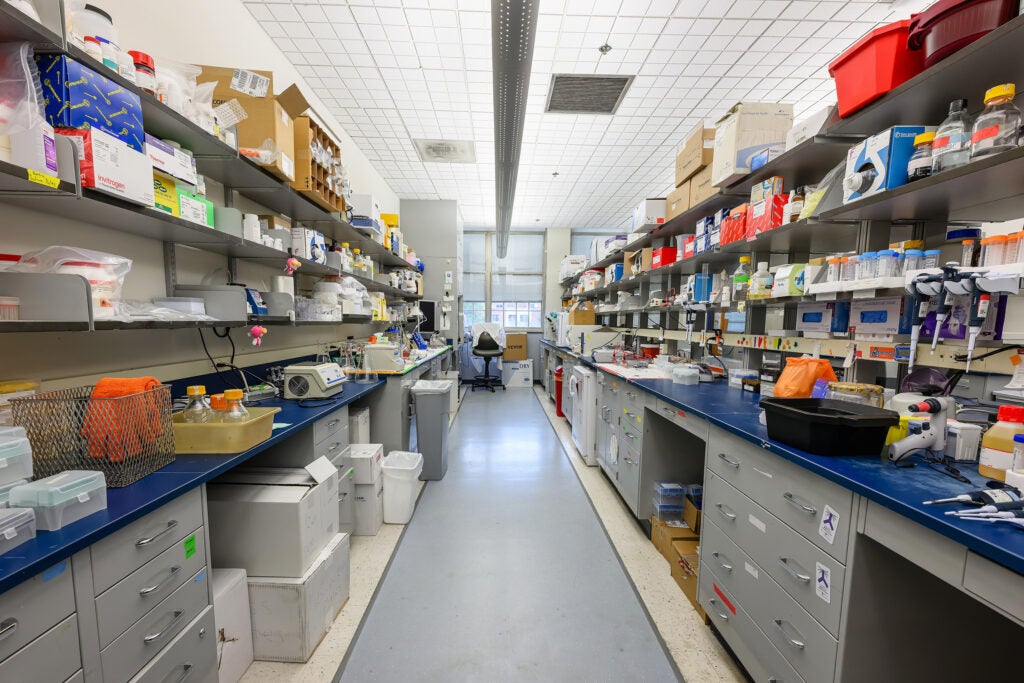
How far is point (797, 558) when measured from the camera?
3.68 ft

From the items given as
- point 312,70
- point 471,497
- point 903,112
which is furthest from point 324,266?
point 903,112

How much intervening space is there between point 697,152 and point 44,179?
3.07m

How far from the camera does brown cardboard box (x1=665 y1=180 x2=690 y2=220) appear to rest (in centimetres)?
279

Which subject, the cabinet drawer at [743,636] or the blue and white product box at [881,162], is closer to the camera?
the cabinet drawer at [743,636]

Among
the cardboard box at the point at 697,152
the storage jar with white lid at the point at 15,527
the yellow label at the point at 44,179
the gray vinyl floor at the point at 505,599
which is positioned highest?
the cardboard box at the point at 697,152

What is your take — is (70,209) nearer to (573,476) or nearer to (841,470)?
(841,470)

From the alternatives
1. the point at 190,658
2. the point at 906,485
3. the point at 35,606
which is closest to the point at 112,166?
the point at 35,606

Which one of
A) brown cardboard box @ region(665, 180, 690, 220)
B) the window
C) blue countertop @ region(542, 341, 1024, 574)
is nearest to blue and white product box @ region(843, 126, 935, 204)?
blue countertop @ region(542, 341, 1024, 574)

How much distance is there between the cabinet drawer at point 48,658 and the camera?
670 millimetres

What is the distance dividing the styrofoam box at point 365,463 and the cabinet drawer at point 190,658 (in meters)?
1.06

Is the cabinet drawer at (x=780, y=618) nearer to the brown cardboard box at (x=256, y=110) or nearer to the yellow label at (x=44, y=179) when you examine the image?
the yellow label at (x=44, y=179)

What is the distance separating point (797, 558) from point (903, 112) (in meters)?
1.66

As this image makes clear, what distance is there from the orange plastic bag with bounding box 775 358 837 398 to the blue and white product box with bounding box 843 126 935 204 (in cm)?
66

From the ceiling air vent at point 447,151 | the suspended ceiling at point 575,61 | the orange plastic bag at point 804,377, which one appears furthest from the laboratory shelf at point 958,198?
the ceiling air vent at point 447,151
